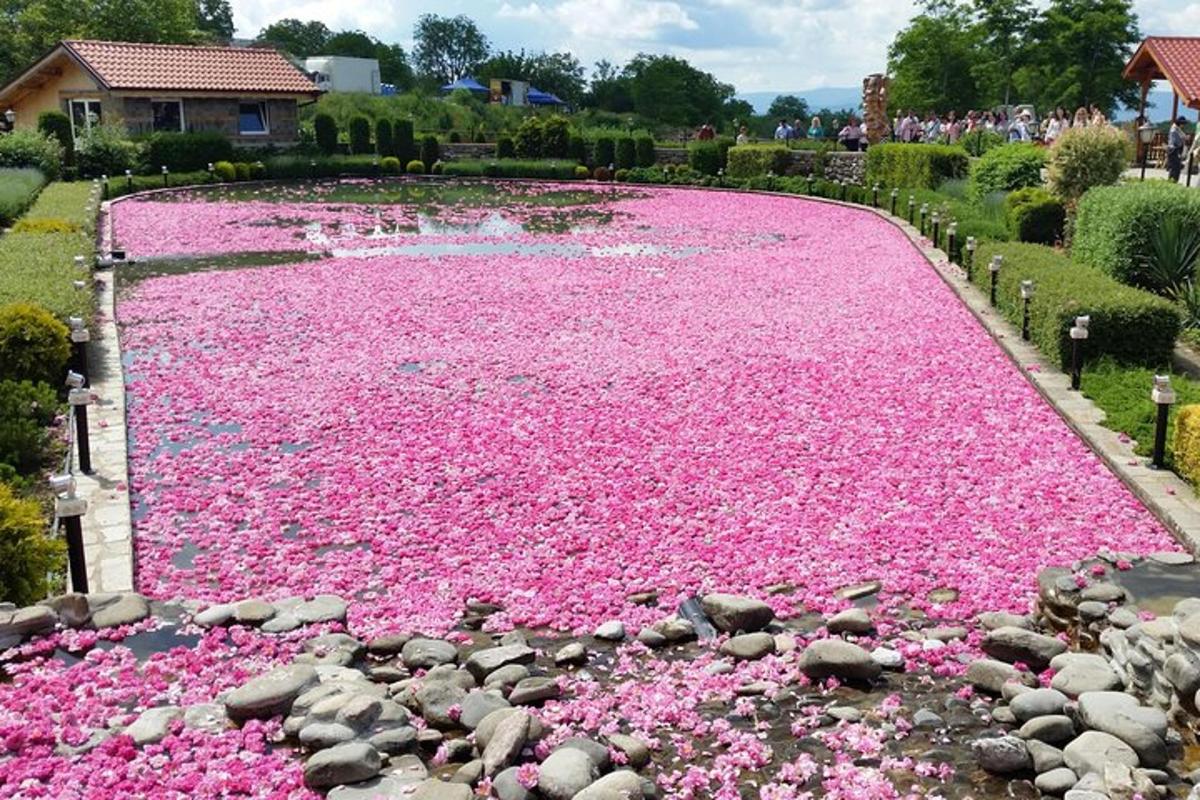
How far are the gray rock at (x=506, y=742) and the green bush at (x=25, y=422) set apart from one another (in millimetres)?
5694

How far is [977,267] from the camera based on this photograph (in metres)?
17.9

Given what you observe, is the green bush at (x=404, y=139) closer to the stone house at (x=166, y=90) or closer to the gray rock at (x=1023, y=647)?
the stone house at (x=166, y=90)

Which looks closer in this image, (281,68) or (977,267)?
(977,267)

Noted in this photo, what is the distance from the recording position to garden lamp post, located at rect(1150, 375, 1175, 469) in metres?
8.86

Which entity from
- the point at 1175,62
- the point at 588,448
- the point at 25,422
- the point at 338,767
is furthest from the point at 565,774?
the point at 1175,62

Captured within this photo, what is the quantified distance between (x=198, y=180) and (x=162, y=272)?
2072 cm

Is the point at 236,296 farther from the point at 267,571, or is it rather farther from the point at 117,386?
the point at 267,571

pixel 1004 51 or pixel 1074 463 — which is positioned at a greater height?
pixel 1004 51

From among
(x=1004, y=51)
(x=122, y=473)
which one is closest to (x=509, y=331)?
(x=122, y=473)

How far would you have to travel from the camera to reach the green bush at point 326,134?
159 feet

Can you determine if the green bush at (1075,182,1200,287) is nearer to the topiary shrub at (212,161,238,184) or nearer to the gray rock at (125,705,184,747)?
the gray rock at (125,705,184,747)

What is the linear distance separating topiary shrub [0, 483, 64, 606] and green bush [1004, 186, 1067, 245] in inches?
680

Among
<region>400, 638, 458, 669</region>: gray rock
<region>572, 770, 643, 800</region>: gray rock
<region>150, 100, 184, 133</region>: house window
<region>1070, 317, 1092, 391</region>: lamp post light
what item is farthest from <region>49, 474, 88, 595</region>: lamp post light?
<region>150, 100, 184, 133</region>: house window

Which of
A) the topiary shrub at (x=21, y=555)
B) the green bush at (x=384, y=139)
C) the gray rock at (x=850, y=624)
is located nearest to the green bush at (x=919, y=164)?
the green bush at (x=384, y=139)
